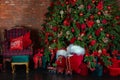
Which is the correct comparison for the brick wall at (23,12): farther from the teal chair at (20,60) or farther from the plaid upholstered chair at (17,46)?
the teal chair at (20,60)

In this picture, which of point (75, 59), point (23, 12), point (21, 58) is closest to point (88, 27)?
point (75, 59)

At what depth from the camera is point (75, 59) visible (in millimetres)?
6363

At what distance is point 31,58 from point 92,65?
166 cm

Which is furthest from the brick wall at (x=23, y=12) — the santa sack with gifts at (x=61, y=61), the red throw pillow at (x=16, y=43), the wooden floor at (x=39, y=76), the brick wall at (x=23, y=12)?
the wooden floor at (x=39, y=76)

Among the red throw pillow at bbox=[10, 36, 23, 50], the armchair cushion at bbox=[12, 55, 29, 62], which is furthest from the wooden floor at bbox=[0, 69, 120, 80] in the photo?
the red throw pillow at bbox=[10, 36, 23, 50]

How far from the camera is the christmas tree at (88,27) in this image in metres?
6.40

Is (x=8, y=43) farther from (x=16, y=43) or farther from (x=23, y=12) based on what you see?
(x=23, y=12)

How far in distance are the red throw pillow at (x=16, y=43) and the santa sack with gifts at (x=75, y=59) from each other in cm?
116

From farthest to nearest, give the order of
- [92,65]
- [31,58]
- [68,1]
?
1. [31,58]
2. [68,1]
3. [92,65]

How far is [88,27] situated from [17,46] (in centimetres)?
169

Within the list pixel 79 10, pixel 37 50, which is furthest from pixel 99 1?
pixel 37 50

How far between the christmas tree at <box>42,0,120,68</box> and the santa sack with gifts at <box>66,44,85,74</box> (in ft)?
0.34

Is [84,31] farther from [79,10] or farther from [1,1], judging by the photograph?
[1,1]

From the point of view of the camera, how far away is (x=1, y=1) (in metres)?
7.46
